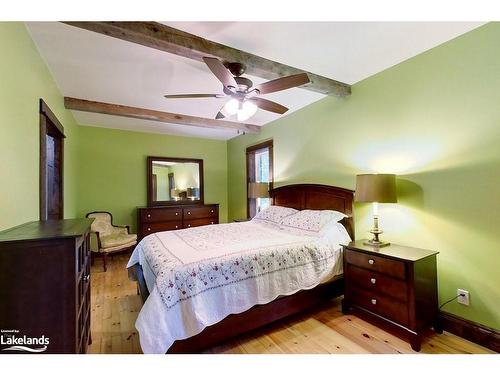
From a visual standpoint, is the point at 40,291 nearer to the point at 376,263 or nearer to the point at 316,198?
the point at 376,263

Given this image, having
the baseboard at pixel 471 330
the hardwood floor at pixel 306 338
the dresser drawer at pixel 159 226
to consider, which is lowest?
the hardwood floor at pixel 306 338

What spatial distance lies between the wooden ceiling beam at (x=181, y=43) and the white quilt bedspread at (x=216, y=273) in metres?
1.65

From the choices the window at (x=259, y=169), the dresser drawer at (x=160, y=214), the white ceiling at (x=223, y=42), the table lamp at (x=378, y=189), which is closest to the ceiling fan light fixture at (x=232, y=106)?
the white ceiling at (x=223, y=42)

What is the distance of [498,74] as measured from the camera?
5.81 ft

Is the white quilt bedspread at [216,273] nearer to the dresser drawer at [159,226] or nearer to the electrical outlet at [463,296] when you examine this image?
the electrical outlet at [463,296]

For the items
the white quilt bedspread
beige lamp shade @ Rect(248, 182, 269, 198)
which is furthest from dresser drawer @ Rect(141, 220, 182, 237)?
the white quilt bedspread

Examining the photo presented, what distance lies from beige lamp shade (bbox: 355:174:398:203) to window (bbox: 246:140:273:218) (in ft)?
6.89

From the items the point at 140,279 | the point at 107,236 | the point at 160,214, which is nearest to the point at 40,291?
the point at 140,279

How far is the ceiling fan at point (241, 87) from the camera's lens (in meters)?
1.87

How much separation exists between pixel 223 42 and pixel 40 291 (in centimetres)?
209

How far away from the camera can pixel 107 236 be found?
4070mm

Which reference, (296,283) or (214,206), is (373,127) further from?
(214,206)

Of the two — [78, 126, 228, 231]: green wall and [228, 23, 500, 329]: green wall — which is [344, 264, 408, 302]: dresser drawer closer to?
[228, 23, 500, 329]: green wall

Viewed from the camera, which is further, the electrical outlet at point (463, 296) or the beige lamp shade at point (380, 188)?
the beige lamp shade at point (380, 188)
